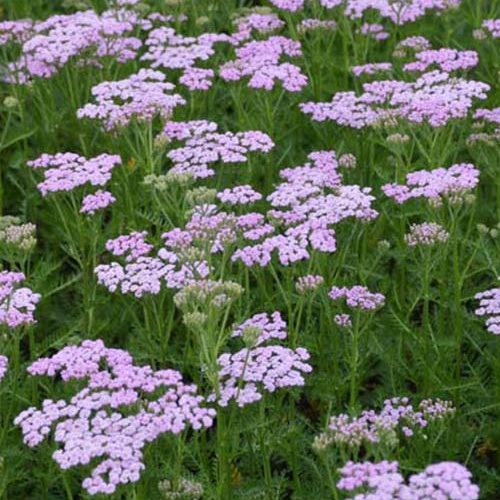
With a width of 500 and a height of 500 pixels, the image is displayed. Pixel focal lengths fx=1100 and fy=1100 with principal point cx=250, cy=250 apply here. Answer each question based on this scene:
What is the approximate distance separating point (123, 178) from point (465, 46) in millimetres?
3180

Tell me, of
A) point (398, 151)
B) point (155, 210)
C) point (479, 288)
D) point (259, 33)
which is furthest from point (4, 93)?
point (479, 288)

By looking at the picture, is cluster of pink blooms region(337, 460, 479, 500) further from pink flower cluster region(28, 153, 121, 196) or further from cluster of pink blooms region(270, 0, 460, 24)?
cluster of pink blooms region(270, 0, 460, 24)

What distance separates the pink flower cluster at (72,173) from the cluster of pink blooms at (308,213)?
917mm

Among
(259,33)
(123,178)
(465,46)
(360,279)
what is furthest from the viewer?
(465,46)

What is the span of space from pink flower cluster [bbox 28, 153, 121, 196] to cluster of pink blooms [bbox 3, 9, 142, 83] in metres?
1.11

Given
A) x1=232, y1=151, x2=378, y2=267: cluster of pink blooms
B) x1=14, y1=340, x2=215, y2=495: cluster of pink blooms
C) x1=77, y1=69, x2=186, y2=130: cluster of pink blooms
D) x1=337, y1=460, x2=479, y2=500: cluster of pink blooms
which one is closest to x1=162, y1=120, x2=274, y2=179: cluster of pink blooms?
x1=77, y1=69, x2=186, y2=130: cluster of pink blooms

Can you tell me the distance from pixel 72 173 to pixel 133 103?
2.10ft

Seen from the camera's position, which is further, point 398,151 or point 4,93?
point 4,93

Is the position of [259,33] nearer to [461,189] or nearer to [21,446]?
[461,189]

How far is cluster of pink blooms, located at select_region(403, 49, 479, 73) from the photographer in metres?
6.76

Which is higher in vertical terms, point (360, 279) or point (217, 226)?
point (217, 226)

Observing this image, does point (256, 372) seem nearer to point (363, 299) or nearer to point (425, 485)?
point (363, 299)

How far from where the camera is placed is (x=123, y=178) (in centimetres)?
628

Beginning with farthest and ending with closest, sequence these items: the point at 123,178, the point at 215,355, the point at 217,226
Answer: the point at 123,178, the point at 217,226, the point at 215,355
